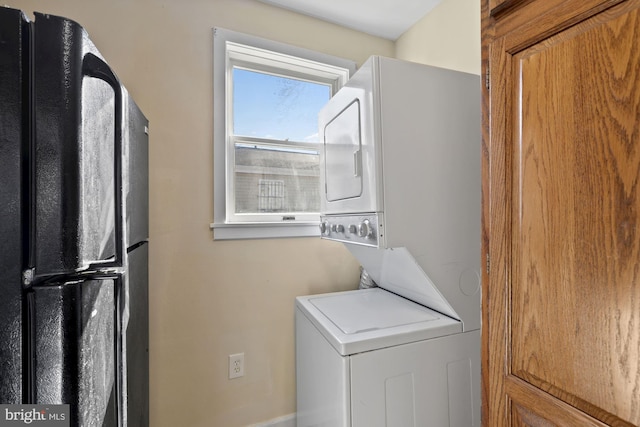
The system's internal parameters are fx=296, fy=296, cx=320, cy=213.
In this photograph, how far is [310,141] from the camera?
90.0 inches

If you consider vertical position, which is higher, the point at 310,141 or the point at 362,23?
the point at 362,23

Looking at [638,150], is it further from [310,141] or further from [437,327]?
[310,141]

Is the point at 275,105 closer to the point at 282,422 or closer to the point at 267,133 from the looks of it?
the point at 267,133

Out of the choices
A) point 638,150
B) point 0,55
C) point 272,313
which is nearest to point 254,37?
point 0,55

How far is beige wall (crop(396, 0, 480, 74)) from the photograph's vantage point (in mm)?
1839

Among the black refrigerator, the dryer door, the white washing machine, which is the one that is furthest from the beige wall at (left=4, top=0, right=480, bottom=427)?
the black refrigerator

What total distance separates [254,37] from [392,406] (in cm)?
224

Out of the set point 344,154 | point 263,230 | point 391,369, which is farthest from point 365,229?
point 263,230

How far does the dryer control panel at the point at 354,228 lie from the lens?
4.35 ft

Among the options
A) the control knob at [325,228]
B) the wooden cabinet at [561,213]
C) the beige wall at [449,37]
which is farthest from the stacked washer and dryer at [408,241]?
the beige wall at [449,37]

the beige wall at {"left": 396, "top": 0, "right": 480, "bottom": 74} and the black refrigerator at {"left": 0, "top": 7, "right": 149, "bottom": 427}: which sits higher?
the beige wall at {"left": 396, "top": 0, "right": 480, "bottom": 74}

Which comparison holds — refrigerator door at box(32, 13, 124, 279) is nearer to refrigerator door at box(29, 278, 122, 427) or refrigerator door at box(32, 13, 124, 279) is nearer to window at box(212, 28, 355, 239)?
refrigerator door at box(29, 278, 122, 427)

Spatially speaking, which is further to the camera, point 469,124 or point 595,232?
point 469,124

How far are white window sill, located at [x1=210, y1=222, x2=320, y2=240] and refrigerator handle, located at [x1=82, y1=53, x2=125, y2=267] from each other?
985 mm
